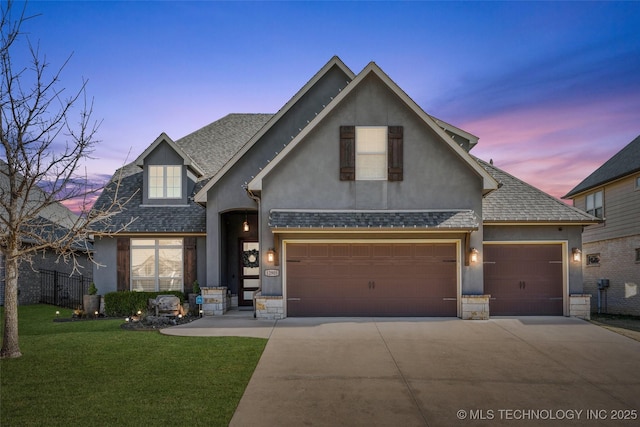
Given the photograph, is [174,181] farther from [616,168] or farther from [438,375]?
[616,168]

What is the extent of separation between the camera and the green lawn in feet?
17.8

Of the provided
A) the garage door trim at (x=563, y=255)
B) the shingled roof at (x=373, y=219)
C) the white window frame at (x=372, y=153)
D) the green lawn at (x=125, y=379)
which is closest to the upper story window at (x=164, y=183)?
the shingled roof at (x=373, y=219)

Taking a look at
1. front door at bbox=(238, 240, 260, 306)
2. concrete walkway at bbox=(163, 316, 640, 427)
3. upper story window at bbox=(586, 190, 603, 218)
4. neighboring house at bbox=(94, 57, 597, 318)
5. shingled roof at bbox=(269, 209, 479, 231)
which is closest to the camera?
concrete walkway at bbox=(163, 316, 640, 427)

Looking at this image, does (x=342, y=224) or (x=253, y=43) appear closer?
(x=342, y=224)

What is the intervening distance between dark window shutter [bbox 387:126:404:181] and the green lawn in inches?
255

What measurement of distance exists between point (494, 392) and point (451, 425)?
1.59 meters

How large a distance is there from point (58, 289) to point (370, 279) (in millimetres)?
15783

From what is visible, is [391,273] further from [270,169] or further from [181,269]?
[181,269]

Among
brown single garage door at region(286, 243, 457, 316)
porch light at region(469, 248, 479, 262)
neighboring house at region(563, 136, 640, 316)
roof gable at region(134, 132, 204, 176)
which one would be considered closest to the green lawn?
brown single garage door at region(286, 243, 457, 316)

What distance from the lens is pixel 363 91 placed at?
42.3 feet

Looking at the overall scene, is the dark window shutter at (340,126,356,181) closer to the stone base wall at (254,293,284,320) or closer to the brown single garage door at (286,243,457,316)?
the brown single garage door at (286,243,457,316)

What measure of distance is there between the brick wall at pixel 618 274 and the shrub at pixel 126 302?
19.1m

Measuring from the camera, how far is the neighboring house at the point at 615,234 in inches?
720

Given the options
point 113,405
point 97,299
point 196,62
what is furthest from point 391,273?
point 196,62
